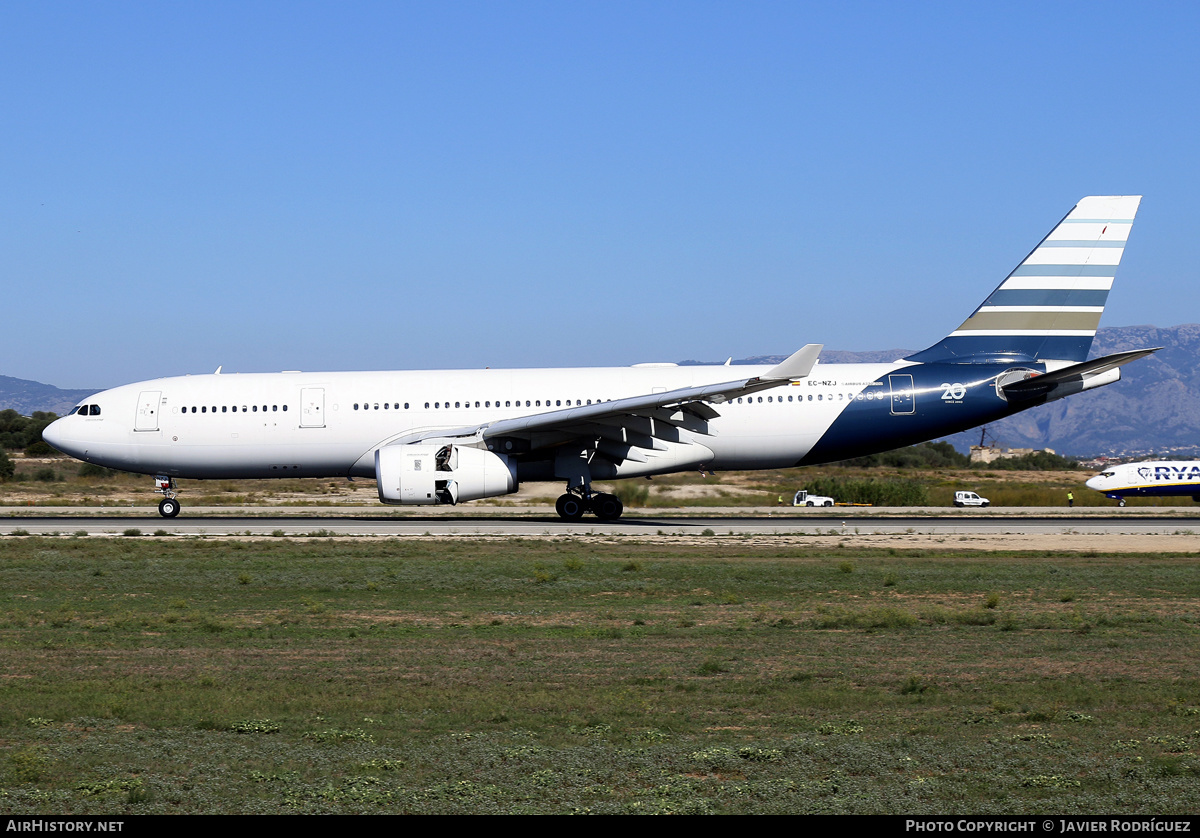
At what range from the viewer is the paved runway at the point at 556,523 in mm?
24469

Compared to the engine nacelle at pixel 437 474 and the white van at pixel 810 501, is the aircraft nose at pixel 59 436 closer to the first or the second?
the engine nacelle at pixel 437 474

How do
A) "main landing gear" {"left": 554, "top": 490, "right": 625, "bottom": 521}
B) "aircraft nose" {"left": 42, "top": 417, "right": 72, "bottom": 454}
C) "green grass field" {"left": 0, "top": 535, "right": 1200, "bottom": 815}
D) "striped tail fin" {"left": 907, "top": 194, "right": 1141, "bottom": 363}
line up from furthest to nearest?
"aircraft nose" {"left": 42, "top": 417, "right": 72, "bottom": 454}, "striped tail fin" {"left": 907, "top": 194, "right": 1141, "bottom": 363}, "main landing gear" {"left": 554, "top": 490, "right": 625, "bottom": 521}, "green grass field" {"left": 0, "top": 535, "right": 1200, "bottom": 815}

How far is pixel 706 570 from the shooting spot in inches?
675

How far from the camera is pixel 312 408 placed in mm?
27016

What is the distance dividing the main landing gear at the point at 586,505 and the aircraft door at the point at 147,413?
34.4 ft

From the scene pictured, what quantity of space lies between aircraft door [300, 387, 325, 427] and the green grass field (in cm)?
1031

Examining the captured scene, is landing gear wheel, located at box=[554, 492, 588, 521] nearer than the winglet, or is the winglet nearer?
the winglet

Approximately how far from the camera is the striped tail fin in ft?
90.0

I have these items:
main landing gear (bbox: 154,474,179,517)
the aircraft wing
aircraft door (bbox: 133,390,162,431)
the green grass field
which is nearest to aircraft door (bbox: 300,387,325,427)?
the aircraft wing

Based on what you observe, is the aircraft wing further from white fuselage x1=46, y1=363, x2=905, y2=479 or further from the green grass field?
the green grass field

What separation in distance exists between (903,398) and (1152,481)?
22051mm

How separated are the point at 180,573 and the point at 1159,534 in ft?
66.3

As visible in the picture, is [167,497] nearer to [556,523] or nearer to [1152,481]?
[556,523]
